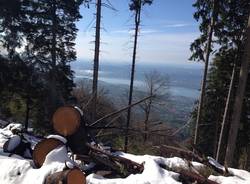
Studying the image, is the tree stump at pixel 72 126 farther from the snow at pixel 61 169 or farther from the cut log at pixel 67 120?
the snow at pixel 61 169

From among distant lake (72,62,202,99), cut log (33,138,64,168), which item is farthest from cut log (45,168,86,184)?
distant lake (72,62,202,99)

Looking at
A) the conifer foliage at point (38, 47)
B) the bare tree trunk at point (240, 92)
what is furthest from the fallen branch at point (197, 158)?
the conifer foliage at point (38, 47)

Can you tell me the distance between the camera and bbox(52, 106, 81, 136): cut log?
6.69 m

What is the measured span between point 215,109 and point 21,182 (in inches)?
713

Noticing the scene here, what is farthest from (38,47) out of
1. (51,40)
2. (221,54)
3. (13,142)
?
(13,142)

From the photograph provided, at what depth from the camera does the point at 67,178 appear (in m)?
5.02

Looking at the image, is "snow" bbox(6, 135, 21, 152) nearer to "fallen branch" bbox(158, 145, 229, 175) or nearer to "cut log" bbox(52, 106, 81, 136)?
"cut log" bbox(52, 106, 81, 136)

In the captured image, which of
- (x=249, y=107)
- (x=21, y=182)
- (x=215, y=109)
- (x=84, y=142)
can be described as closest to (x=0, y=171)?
(x=21, y=182)

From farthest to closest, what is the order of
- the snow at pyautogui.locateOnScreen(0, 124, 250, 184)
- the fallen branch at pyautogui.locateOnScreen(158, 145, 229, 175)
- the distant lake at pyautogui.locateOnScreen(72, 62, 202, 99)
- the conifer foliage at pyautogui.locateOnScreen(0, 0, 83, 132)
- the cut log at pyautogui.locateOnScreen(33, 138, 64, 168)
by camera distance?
the distant lake at pyautogui.locateOnScreen(72, 62, 202, 99) < the conifer foliage at pyautogui.locateOnScreen(0, 0, 83, 132) < the fallen branch at pyautogui.locateOnScreen(158, 145, 229, 175) < the cut log at pyautogui.locateOnScreen(33, 138, 64, 168) < the snow at pyautogui.locateOnScreen(0, 124, 250, 184)

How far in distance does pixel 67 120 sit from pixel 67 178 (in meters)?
1.83

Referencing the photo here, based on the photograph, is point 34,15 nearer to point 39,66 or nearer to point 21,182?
point 39,66

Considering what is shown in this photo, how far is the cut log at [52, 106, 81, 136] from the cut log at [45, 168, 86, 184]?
1544mm

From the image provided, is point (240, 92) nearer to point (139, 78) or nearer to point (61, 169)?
point (61, 169)

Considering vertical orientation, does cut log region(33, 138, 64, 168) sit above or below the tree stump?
below
